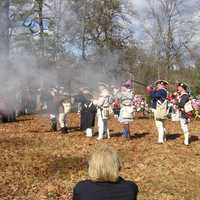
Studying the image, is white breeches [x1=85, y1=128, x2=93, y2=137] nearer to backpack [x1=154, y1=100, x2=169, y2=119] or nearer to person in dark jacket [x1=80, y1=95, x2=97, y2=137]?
person in dark jacket [x1=80, y1=95, x2=97, y2=137]

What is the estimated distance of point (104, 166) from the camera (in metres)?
4.75

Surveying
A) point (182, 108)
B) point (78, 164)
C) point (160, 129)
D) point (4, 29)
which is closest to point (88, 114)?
point (160, 129)

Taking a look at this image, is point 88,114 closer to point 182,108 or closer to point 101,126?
point 101,126

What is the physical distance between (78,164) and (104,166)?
8661 millimetres

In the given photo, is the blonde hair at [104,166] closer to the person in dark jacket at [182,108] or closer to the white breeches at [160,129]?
the person in dark jacket at [182,108]

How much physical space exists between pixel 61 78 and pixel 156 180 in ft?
38.1

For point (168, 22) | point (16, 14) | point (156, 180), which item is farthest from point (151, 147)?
point (168, 22)

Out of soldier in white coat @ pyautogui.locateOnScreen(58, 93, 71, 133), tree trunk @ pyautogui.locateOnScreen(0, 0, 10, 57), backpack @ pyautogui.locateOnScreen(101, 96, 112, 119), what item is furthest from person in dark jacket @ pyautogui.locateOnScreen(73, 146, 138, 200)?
tree trunk @ pyautogui.locateOnScreen(0, 0, 10, 57)

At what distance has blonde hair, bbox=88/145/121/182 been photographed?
4753mm

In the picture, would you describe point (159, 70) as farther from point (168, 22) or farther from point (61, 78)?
point (61, 78)

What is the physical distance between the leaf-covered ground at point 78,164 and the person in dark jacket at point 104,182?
5.10 m

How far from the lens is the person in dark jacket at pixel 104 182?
15.6 ft

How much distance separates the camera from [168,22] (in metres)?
44.0

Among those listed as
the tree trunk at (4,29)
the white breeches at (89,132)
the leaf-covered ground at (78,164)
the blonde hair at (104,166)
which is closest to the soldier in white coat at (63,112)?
the leaf-covered ground at (78,164)
